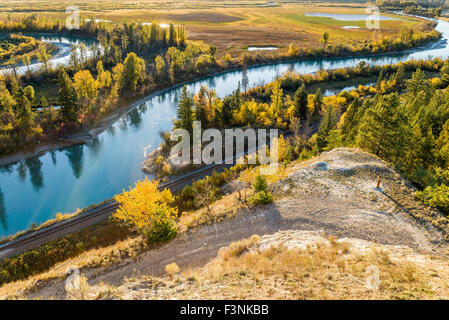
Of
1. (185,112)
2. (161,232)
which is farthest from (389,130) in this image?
(185,112)

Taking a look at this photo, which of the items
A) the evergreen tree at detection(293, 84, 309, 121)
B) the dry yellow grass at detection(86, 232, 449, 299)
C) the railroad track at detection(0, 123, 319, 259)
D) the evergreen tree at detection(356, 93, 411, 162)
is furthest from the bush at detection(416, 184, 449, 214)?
the evergreen tree at detection(293, 84, 309, 121)

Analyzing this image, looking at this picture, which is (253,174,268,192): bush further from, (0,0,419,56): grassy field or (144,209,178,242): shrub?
(0,0,419,56): grassy field

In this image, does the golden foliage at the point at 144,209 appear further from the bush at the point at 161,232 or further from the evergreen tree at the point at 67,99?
the evergreen tree at the point at 67,99

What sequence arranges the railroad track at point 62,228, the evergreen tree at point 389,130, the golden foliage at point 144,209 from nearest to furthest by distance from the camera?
the golden foliage at point 144,209 < the railroad track at point 62,228 < the evergreen tree at point 389,130

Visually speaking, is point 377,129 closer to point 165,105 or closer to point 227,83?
point 165,105

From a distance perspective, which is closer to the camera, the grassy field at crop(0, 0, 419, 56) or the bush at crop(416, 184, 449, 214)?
the bush at crop(416, 184, 449, 214)

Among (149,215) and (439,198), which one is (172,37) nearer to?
(149,215)

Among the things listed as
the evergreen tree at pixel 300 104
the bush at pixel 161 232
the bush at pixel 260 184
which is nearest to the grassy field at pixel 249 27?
the evergreen tree at pixel 300 104
